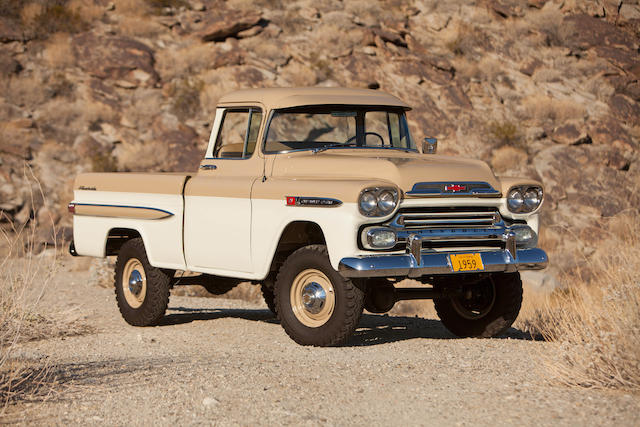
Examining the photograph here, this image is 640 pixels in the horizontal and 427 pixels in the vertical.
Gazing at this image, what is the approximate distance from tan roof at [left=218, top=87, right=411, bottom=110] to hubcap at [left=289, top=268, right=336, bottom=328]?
1.87 m

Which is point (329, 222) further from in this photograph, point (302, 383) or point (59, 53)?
point (59, 53)

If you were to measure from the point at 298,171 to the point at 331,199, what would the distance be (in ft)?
3.18

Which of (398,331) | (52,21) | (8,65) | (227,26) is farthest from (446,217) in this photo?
(52,21)

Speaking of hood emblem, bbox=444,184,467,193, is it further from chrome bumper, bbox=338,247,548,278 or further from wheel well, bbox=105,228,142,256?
wheel well, bbox=105,228,142,256

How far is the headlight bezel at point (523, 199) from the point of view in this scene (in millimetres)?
8438

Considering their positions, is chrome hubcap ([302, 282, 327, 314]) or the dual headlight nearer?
chrome hubcap ([302, 282, 327, 314])

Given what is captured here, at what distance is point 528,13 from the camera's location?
3109 cm

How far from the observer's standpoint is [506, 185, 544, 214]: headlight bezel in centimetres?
844

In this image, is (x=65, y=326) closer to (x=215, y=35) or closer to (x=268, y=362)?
(x=268, y=362)

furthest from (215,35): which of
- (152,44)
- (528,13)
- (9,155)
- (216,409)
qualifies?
(216,409)

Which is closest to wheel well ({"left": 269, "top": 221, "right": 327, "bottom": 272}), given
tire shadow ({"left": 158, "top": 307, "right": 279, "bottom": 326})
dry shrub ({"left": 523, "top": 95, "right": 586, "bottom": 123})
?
tire shadow ({"left": 158, "top": 307, "right": 279, "bottom": 326})

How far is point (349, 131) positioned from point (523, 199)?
202cm

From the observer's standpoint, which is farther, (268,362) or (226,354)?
(226,354)

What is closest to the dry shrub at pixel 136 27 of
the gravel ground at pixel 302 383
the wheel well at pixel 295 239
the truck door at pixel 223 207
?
the truck door at pixel 223 207
